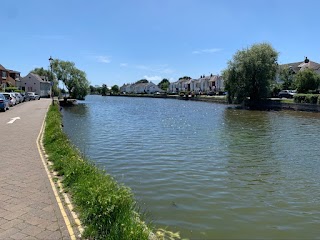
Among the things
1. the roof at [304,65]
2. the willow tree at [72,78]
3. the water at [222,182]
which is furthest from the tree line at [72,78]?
the water at [222,182]

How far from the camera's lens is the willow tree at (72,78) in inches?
3629

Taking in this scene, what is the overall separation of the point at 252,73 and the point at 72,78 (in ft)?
171

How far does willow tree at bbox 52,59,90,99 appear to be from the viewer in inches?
3629

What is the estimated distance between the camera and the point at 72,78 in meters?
92.4

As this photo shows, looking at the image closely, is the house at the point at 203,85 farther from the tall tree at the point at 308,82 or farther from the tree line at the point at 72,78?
the tall tree at the point at 308,82

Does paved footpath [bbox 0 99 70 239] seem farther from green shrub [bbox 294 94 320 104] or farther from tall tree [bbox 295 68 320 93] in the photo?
tall tree [bbox 295 68 320 93]

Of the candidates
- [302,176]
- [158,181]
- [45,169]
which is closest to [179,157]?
[158,181]

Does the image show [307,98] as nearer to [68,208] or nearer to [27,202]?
[68,208]

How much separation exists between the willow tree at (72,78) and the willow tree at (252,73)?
45934 millimetres

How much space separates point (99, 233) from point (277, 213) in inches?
194

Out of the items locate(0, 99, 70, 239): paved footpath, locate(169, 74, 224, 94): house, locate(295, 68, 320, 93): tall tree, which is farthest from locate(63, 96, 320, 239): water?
locate(169, 74, 224, 94): house

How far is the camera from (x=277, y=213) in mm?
8562

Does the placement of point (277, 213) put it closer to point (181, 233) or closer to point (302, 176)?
point (181, 233)

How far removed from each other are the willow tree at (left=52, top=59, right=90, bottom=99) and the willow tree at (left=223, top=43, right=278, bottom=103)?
45934mm
